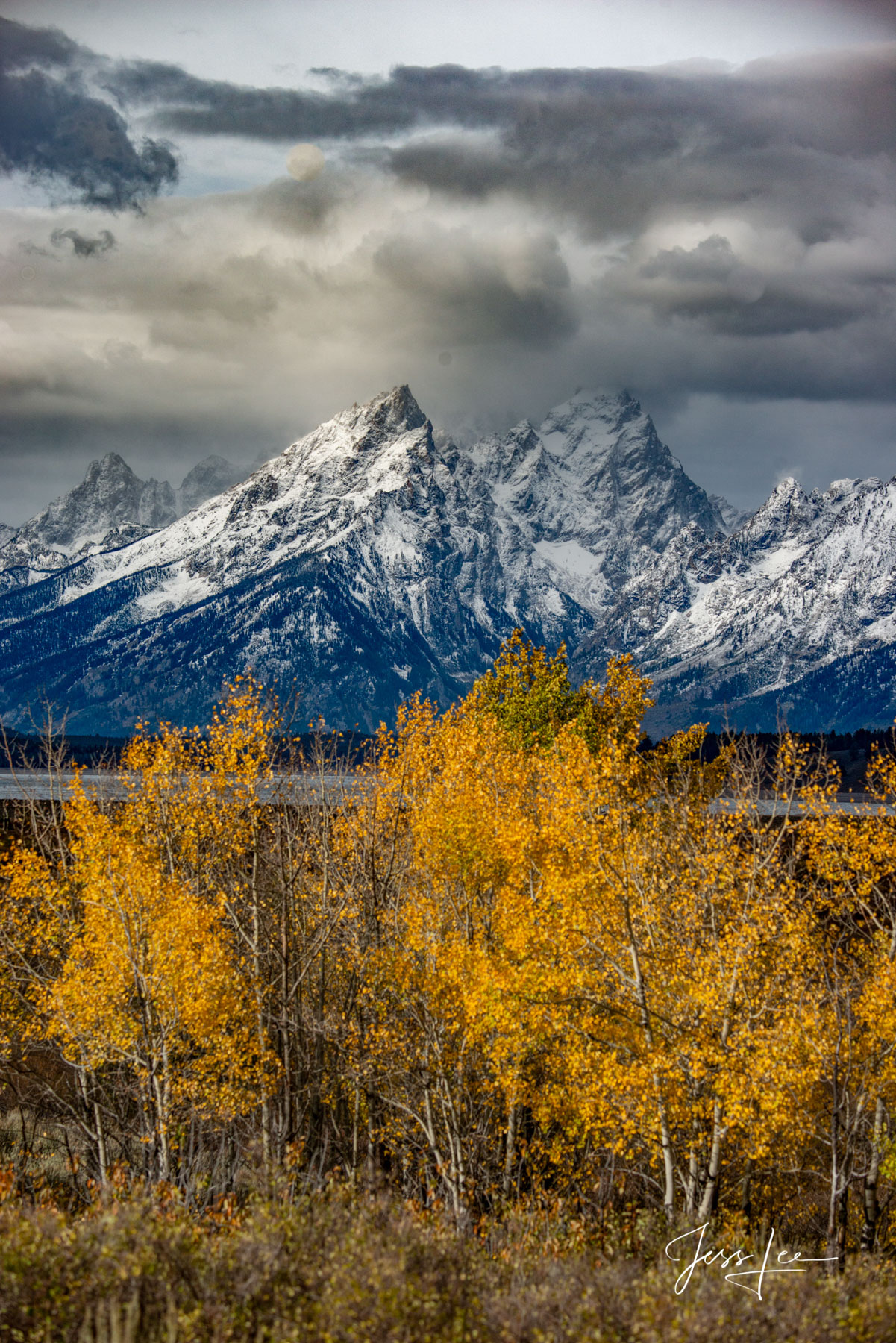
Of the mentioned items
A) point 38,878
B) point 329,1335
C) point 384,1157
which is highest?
point 38,878

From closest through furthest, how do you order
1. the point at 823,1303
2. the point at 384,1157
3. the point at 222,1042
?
the point at 823,1303 < the point at 222,1042 < the point at 384,1157

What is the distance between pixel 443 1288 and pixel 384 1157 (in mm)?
21876

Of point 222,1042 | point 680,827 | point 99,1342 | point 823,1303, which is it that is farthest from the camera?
point 680,827

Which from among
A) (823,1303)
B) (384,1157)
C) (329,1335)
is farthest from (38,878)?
(823,1303)

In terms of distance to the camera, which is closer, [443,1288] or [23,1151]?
[443,1288]

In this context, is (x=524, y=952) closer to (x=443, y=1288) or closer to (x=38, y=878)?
(x=443, y=1288)

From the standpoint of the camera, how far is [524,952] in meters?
26.7
